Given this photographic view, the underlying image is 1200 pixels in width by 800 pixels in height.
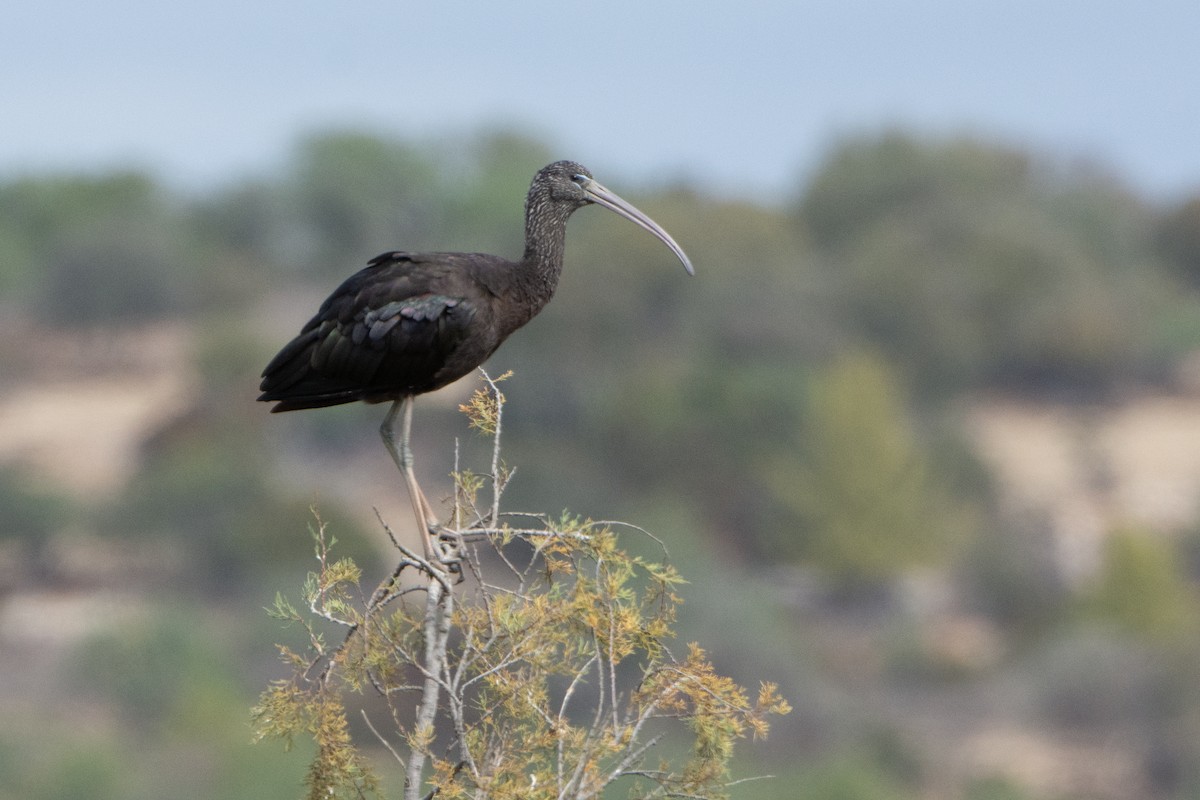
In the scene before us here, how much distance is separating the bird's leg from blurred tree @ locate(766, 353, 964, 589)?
200 ft

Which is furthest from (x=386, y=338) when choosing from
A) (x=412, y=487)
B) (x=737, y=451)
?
(x=737, y=451)

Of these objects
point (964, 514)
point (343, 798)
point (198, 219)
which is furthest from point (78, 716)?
point (198, 219)

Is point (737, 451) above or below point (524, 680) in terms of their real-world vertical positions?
above

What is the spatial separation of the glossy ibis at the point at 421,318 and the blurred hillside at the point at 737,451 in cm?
3302

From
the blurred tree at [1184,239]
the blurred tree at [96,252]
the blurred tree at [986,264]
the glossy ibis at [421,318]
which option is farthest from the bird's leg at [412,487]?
the blurred tree at [1184,239]

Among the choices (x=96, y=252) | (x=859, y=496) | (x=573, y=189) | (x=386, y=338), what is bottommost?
(x=386, y=338)

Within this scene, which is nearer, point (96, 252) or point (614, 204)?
point (614, 204)

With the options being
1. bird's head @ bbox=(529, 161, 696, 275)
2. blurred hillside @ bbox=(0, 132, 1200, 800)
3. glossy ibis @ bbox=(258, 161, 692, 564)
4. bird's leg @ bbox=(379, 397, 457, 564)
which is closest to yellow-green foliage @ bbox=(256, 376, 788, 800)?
bird's leg @ bbox=(379, 397, 457, 564)

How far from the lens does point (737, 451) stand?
82438 millimetres

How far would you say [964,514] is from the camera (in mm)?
74812

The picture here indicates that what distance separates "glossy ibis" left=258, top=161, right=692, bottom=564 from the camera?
11734 millimetres

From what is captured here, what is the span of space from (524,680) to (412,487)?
2.81 metres

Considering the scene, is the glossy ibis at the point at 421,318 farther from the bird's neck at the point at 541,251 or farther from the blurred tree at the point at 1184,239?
the blurred tree at the point at 1184,239

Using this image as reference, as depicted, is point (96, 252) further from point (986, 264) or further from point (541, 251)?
point (541, 251)
